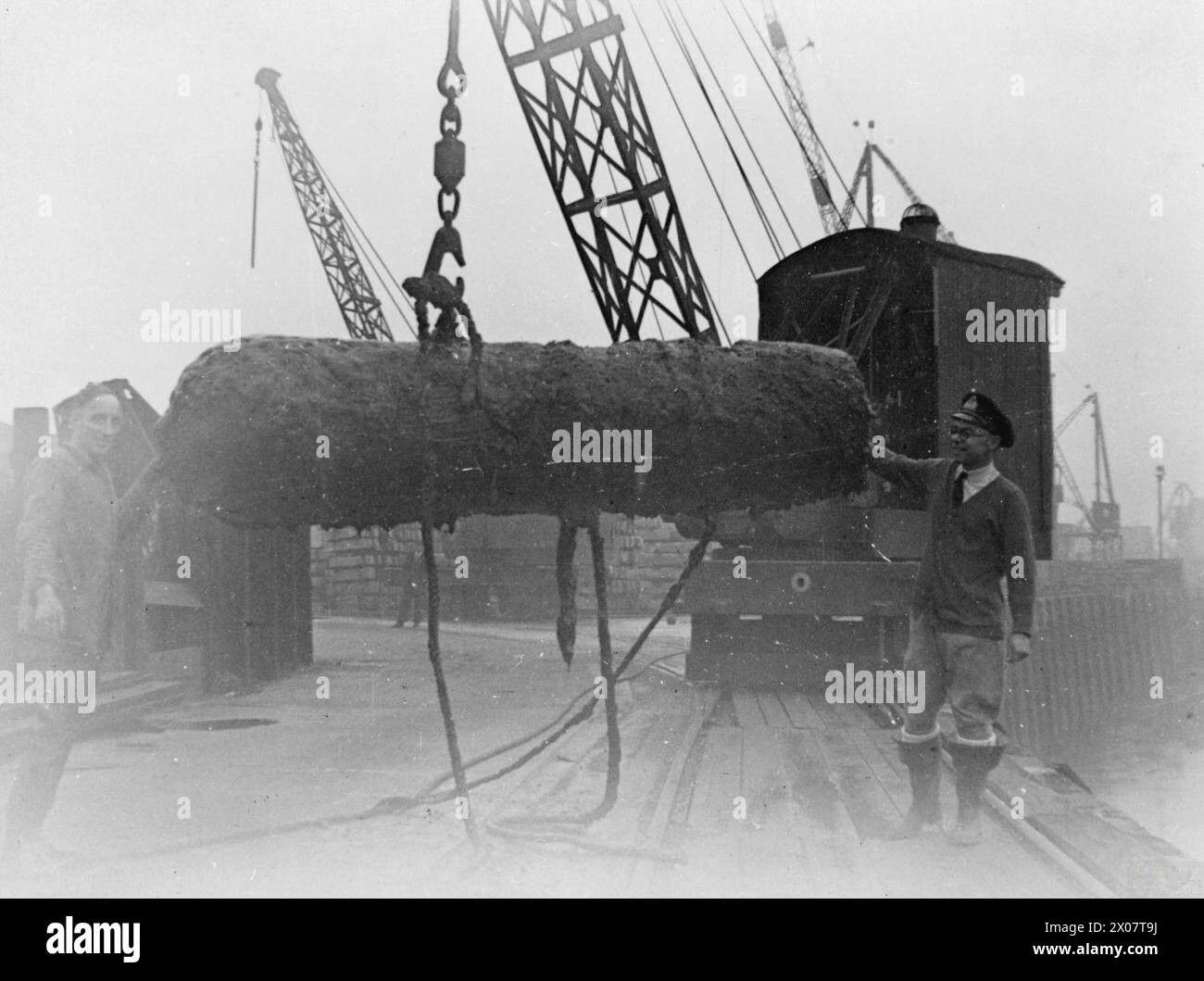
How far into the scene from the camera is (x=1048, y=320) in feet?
27.6

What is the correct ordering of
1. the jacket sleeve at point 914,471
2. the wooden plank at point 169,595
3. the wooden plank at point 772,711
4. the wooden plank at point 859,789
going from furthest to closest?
the wooden plank at point 169,595 < the wooden plank at point 772,711 < the wooden plank at point 859,789 < the jacket sleeve at point 914,471

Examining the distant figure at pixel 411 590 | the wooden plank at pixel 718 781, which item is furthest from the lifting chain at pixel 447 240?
the distant figure at pixel 411 590

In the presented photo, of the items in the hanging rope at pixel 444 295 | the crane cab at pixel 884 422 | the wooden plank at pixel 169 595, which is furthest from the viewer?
the wooden plank at pixel 169 595

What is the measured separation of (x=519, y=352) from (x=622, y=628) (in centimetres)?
1561

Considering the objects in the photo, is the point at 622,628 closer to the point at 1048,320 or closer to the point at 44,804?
the point at 1048,320

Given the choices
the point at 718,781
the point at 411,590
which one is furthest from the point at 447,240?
the point at 411,590

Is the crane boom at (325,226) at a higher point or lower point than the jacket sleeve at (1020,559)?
higher

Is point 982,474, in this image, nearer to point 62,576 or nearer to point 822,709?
point 62,576

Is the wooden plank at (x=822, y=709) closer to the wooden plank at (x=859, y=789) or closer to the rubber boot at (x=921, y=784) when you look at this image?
the wooden plank at (x=859, y=789)

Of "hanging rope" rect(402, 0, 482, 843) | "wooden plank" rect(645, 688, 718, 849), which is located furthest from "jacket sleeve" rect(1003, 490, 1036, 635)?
"hanging rope" rect(402, 0, 482, 843)

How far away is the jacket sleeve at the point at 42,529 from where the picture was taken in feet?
12.7

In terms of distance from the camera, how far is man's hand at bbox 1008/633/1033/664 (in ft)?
12.7

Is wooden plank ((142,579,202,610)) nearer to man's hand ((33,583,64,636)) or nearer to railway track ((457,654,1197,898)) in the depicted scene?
railway track ((457,654,1197,898))

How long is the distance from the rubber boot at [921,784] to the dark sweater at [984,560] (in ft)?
1.65
